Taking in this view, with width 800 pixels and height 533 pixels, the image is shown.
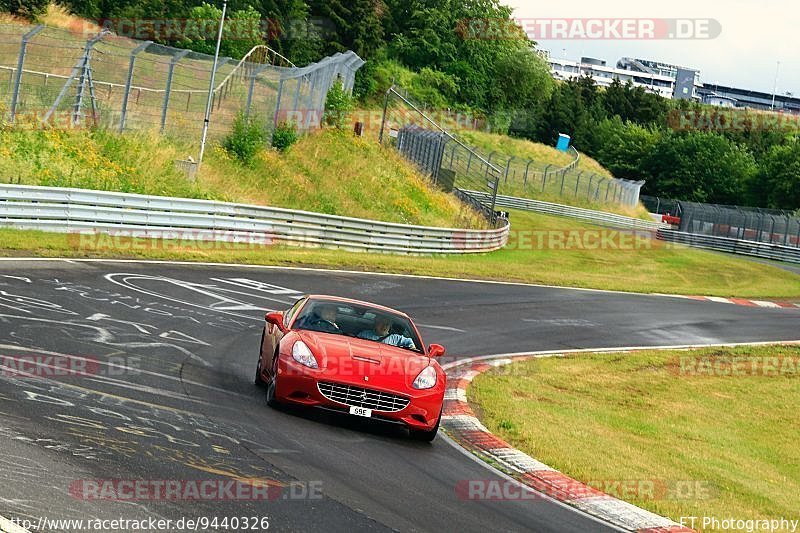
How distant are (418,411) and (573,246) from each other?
38.1 meters

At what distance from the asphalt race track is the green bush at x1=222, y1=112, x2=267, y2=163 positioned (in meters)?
13.8

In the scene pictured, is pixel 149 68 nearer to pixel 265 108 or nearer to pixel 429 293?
pixel 265 108

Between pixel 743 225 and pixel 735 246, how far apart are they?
4801mm

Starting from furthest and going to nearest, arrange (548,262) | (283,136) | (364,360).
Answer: (548,262) → (283,136) → (364,360)

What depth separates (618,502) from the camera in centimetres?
977

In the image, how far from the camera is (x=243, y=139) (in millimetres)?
34500

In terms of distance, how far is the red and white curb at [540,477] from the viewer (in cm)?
916

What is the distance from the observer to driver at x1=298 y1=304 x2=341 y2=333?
1169 cm

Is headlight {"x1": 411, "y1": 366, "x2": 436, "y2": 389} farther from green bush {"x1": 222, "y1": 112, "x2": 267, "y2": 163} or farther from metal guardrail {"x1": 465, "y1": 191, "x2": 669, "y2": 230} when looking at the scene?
metal guardrail {"x1": 465, "y1": 191, "x2": 669, "y2": 230}

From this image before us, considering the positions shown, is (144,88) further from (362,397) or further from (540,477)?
(540,477)

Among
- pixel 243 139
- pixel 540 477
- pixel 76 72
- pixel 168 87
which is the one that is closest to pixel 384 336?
pixel 540 477

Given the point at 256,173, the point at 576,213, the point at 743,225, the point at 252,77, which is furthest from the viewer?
the point at 576,213

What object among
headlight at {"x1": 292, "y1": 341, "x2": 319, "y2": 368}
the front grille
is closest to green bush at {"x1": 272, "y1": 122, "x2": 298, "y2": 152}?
headlight at {"x1": 292, "y1": 341, "x2": 319, "y2": 368}

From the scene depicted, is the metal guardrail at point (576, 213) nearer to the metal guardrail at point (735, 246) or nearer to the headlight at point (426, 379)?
the metal guardrail at point (735, 246)
